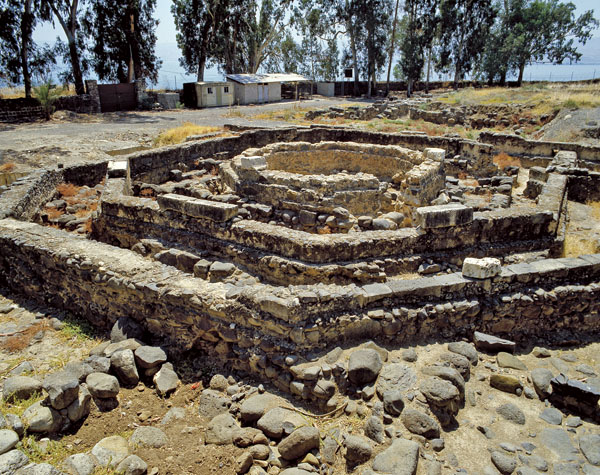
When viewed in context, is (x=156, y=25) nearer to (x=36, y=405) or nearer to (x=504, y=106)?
(x=504, y=106)

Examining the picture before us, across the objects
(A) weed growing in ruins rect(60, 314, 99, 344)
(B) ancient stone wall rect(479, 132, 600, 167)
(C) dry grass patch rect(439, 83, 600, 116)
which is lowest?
(A) weed growing in ruins rect(60, 314, 99, 344)

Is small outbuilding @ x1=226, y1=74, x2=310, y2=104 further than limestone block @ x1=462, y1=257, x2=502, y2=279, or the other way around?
small outbuilding @ x1=226, y1=74, x2=310, y2=104

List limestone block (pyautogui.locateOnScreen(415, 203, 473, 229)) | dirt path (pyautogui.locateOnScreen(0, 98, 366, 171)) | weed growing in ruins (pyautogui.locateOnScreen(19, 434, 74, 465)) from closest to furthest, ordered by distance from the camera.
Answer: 1. weed growing in ruins (pyautogui.locateOnScreen(19, 434, 74, 465))
2. limestone block (pyautogui.locateOnScreen(415, 203, 473, 229))
3. dirt path (pyautogui.locateOnScreen(0, 98, 366, 171))

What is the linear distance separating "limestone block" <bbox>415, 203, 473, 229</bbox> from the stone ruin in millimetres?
21

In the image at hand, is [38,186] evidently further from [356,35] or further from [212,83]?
[356,35]

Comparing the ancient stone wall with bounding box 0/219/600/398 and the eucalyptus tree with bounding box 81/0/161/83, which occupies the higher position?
the eucalyptus tree with bounding box 81/0/161/83

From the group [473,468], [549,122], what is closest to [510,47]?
[549,122]

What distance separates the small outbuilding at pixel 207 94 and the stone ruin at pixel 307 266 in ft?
73.5

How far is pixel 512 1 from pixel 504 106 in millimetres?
27926

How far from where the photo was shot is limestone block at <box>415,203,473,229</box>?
7345mm

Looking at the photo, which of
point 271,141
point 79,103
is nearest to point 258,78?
point 79,103

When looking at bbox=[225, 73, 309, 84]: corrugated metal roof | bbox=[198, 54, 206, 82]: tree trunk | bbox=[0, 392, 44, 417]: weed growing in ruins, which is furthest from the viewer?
bbox=[198, 54, 206, 82]: tree trunk

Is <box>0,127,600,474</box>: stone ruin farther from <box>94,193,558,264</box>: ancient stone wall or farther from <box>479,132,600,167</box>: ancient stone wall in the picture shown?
<box>479,132,600,167</box>: ancient stone wall

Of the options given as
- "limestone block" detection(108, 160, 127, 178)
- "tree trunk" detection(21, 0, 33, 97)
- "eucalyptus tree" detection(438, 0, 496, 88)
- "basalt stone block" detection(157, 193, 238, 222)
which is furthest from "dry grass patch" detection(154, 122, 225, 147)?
"eucalyptus tree" detection(438, 0, 496, 88)
